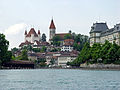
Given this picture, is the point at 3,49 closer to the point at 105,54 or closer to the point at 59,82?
the point at 105,54

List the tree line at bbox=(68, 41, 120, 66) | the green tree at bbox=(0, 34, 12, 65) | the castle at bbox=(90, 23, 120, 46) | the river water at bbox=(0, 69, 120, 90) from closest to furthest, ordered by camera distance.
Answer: the river water at bbox=(0, 69, 120, 90), the tree line at bbox=(68, 41, 120, 66), the green tree at bbox=(0, 34, 12, 65), the castle at bbox=(90, 23, 120, 46)

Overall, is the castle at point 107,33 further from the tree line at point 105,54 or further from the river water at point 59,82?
the river water at point 59,82

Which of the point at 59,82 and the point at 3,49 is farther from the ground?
the point at 3,49

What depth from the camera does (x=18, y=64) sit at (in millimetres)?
165000

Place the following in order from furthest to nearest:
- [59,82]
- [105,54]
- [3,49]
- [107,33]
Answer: [107,33] < [3,49] < [105,54] < [59,82]

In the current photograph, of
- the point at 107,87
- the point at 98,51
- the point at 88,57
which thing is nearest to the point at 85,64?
the point at 88,57

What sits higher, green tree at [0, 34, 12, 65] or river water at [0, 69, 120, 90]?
green tree at [0, 34, 12, 65]

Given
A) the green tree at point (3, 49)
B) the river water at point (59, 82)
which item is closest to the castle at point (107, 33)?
the green tree at point (3, 49)

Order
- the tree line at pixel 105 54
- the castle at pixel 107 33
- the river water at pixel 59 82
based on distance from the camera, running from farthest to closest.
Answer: the castle at pixel 107 33 → the tree line at pixel 105 54 → the river water at pixel 59 82

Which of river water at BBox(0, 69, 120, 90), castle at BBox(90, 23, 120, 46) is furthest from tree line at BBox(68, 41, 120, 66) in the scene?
river water at BBox(0, 69, 120, 90)

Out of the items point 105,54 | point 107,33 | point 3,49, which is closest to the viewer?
point 105,54

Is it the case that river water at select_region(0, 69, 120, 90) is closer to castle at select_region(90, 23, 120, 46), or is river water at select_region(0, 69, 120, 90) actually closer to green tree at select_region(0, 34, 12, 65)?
green tree at select_region(0, 34, 12, 65)

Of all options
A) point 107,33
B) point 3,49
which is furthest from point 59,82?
point 107,33

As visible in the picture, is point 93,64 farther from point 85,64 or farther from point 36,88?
point 36,88
